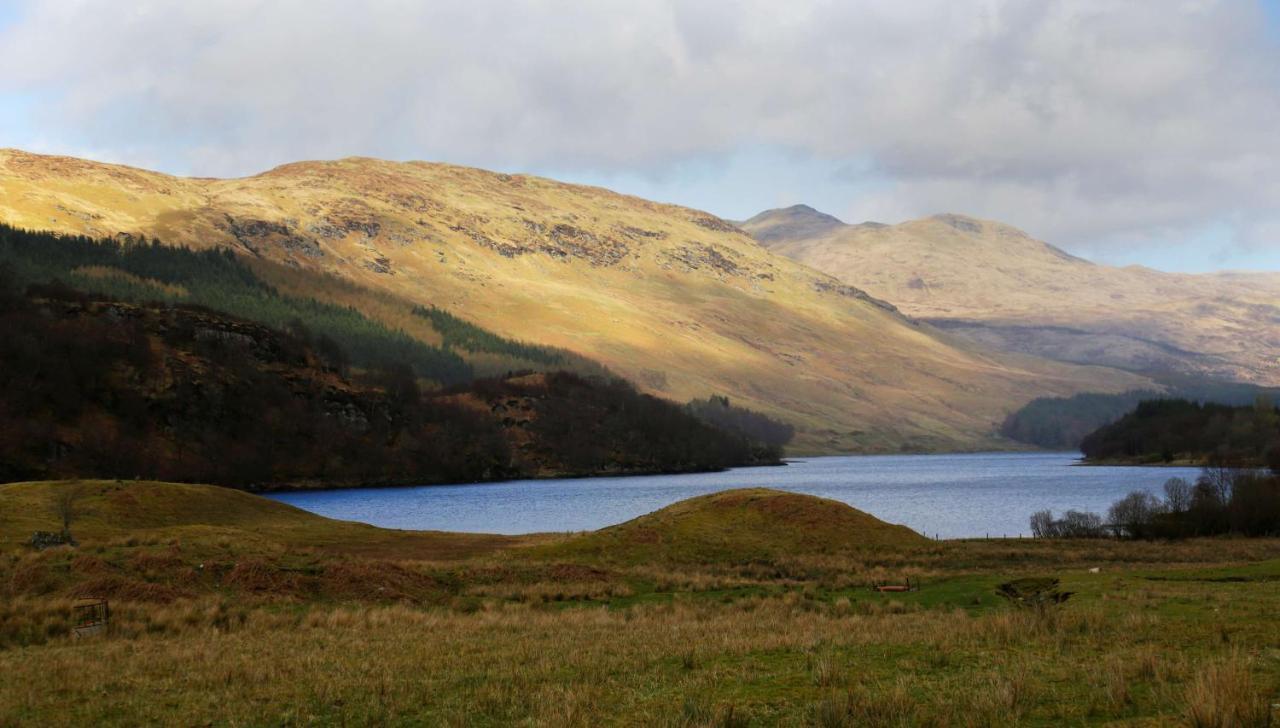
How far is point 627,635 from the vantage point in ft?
81.6

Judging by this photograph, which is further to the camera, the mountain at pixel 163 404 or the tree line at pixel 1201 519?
the mountain at pixel 163 404

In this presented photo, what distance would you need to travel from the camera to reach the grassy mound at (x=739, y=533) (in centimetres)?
5384

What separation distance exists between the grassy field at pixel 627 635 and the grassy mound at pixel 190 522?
679 millimetres

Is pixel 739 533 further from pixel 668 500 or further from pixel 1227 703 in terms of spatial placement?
pixel 668 500

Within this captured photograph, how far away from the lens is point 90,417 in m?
150

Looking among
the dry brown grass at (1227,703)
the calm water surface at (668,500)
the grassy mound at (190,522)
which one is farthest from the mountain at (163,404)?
the dry brown grass at (1227,703)

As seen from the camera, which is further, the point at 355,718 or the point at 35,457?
the point at 35,457

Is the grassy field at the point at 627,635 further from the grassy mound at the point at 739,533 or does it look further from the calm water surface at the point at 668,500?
the calm water surface at the point at 668,500

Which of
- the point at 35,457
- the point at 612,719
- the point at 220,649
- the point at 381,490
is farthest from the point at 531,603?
the point at 381,490

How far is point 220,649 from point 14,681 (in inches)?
192

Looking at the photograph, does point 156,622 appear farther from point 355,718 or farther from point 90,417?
point 90,417

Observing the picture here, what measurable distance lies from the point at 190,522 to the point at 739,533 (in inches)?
1301

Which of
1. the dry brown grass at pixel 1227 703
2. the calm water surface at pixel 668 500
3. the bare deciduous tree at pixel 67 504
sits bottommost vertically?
the calm water surface at pixel 668 500

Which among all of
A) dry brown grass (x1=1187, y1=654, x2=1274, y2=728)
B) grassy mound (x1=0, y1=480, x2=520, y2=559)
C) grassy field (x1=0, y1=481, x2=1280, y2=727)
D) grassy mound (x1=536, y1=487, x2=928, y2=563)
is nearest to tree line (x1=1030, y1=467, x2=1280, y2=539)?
grassy field (x1=0, y1=481, x2=1280, y2=727)
